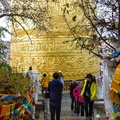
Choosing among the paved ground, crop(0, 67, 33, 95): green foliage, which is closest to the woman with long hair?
the paved ground

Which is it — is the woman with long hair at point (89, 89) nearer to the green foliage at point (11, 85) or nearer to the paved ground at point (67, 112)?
the paved ground at point (67, 112)

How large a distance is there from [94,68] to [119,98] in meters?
9.99

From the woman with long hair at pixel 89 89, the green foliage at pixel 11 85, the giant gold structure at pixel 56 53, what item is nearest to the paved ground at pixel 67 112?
the woman with long hair at pixel 89 89

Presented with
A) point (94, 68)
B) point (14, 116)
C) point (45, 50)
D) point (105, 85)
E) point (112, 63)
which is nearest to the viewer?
point (14, 116)

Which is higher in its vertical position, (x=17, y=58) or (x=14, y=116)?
(x=17, y=58)

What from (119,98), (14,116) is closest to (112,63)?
(119,98)

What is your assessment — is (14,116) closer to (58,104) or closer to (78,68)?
(58,104)

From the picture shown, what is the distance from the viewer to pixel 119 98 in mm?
3699

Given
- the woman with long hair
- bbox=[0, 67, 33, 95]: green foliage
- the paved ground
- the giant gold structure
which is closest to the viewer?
bbox=[0, 67, 33, 95]: green foliage

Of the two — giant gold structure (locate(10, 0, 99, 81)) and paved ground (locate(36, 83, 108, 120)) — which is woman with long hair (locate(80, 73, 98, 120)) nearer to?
paved ground (locate(36, 83, 108, 120))

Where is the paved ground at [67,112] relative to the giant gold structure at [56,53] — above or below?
below

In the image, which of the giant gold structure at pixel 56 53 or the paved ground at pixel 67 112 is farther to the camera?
the giant gold structure at pixel 56 53

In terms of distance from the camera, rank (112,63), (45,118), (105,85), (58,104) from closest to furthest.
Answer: (112,63), (105,85), (58,104), (45,118)

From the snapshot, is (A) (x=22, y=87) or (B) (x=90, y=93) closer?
(A) (x=22, y=87)
